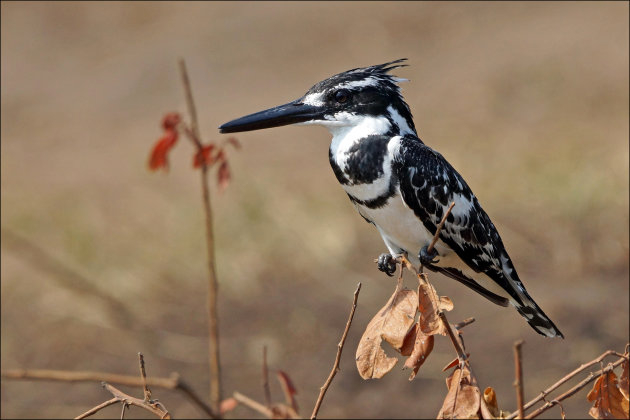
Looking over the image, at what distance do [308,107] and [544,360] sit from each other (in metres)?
2.40

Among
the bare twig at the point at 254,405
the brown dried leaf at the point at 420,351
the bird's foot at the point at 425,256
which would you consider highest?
the bird's foot at the point at 425,256

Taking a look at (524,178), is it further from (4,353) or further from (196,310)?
(4,353)

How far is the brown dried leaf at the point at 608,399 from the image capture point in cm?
176

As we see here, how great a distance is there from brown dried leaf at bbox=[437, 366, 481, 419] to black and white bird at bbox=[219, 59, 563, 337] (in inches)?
30.7

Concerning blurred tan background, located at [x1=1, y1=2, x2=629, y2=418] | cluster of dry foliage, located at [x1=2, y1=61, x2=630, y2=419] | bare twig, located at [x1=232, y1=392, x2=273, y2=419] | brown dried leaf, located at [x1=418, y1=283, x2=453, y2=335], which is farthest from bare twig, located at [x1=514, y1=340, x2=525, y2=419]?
blurred tan background, located at [x1=1, y1=2, x2=629, y2=418]

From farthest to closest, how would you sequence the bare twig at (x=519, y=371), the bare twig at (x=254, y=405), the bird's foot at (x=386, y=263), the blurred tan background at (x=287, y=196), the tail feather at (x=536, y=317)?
1. the blurred tan background at (x=287, y=196)
2. the tail feather at (x=536, y=317)
3. the bird's foot at (x=386, y=263)
4. the bare twig at (x=254, y=405)
5. the bare twig at (x=519, y=371)

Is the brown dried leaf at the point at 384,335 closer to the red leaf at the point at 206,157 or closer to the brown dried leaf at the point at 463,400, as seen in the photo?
the brown dried leaf at the point at 463,400

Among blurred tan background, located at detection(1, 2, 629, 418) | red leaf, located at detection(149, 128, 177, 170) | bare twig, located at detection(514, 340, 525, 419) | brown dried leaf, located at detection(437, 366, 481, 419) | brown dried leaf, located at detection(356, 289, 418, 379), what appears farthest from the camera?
blurred tan background, located at detection(1, 2, 629, 418)

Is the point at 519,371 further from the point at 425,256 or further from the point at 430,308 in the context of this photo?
the point at 425,256

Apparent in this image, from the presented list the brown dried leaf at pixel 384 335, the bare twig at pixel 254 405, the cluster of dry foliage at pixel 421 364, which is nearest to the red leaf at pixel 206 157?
the bare twig at pixel 254 405

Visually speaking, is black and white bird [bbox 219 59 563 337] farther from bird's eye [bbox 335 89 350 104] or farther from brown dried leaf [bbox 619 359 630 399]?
brown dried leaf [bbox 619 359 630 399]

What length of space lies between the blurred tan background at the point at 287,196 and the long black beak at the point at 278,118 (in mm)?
2092

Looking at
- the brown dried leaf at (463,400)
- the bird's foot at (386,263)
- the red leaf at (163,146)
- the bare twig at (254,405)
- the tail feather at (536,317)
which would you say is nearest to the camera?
the brown dried leaf at (463,400)

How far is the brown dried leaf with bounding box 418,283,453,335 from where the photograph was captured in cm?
180
